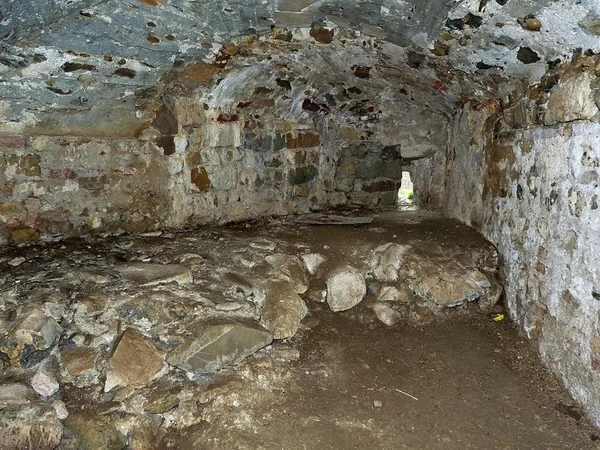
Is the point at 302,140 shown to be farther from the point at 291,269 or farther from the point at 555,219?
the point at 555,219

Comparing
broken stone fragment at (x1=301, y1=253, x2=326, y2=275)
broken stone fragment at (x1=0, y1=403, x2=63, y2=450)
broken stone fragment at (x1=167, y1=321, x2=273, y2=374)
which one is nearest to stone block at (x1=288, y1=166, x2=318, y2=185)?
broken stone fragment at (x1=301, y1=253, x2=326, y2=275)

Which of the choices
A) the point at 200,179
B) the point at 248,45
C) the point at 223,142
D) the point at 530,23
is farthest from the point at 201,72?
the point at 530,23

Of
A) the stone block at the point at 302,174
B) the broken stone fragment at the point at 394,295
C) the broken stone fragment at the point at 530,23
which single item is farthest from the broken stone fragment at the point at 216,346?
the stone block at the point at 302,174

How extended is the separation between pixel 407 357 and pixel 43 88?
2.45 meters

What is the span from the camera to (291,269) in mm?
2682

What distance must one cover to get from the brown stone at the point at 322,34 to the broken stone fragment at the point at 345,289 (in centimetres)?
137

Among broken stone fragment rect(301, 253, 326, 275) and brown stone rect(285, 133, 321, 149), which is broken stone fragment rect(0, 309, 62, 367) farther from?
brown stone rect(285, 133, 321, 149)

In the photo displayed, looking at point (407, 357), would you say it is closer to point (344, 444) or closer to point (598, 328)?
point (344, 444)

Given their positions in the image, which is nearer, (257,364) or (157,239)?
(257,364)

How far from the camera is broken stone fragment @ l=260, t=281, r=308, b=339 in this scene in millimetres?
2289

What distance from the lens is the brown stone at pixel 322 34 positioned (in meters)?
2.60

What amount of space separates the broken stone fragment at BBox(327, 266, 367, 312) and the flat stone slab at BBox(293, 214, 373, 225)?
3.84 ft

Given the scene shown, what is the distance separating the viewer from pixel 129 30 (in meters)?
2.25

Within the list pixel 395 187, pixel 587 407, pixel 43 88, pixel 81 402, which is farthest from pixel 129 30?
pixel 395 187
